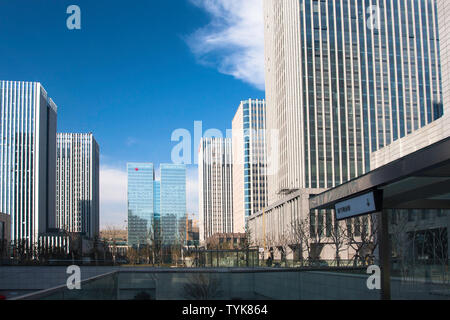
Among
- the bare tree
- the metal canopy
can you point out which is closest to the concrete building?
the bare tree

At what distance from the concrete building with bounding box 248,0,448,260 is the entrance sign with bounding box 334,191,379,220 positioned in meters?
67.2

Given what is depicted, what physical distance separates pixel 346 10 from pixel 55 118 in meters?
109

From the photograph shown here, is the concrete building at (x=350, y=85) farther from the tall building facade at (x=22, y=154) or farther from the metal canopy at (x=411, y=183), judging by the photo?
the tall building facade at (x=22, y=154)

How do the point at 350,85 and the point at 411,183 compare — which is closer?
the point at 411,183

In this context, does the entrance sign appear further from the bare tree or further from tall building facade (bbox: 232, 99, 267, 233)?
tall building facade (bbox: 232, 99, 267, 233)

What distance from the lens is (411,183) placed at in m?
11.1

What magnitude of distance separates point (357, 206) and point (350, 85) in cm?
7655

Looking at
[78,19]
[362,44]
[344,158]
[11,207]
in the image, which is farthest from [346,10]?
[11,207]

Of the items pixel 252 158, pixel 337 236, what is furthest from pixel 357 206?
pixel 252 158

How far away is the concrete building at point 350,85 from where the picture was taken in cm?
8238

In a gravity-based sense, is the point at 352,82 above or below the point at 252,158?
above

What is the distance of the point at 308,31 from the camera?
8481 cm

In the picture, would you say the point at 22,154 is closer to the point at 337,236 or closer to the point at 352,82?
the point at 352,82
